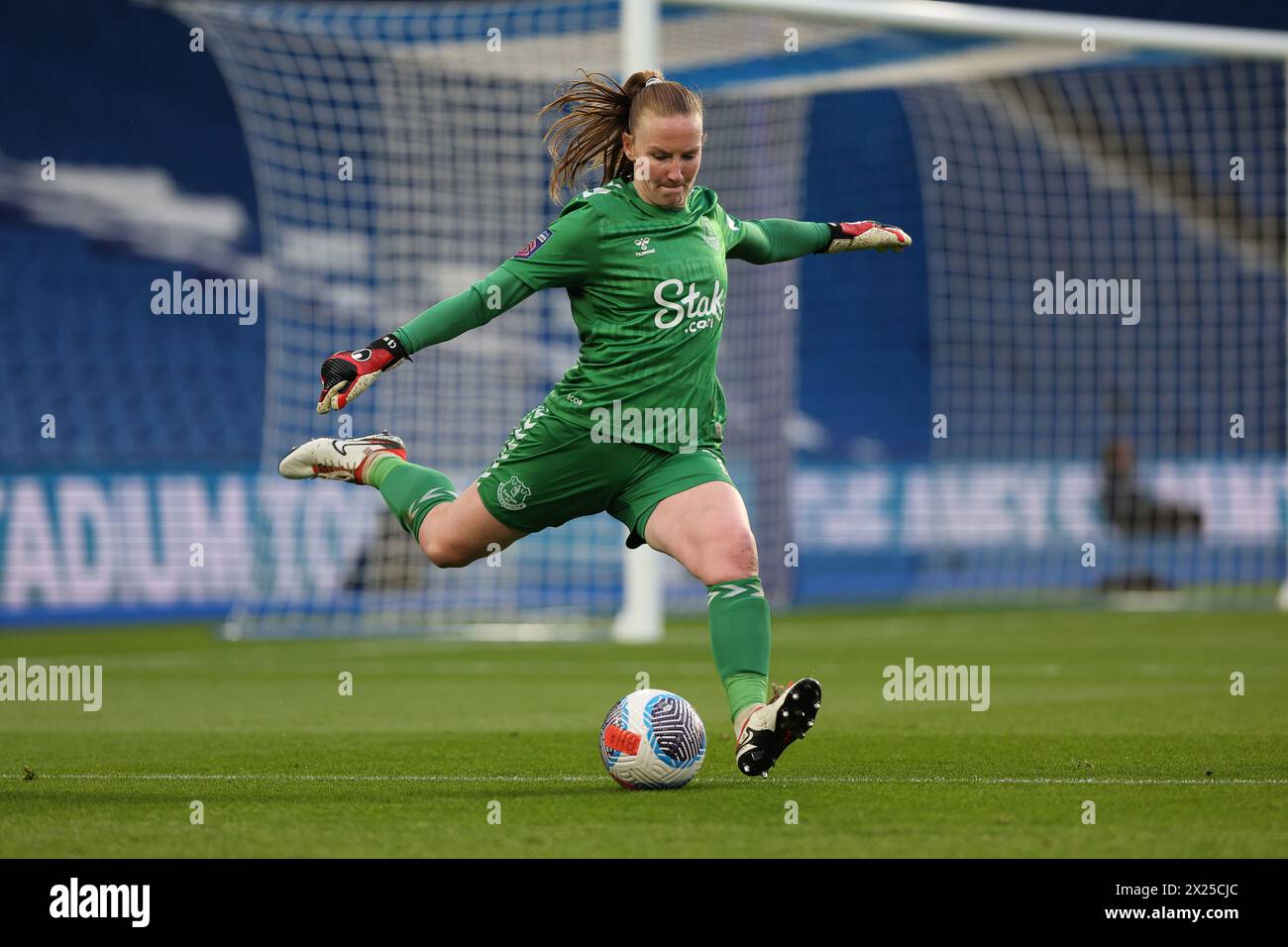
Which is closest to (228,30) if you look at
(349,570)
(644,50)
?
(644,50)

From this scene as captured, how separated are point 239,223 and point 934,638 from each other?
11345 millimetres

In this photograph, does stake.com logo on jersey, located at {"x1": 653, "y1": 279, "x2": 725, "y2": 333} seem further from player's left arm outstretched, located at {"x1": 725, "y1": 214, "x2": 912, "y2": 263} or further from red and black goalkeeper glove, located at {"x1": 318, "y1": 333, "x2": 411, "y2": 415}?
red and black goalkeeper glove, located at {"x1": 318, "y1": 333, "x2": 411, "y2": 415}

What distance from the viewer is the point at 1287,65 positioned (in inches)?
648

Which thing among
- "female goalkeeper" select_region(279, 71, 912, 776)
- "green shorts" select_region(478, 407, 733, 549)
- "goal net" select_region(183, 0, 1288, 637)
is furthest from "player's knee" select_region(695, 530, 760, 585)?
"goal net" select_region(183, 0, 1288, 637)

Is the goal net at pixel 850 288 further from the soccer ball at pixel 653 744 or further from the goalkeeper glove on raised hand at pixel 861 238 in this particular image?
the soccer ball at pixel 653 744

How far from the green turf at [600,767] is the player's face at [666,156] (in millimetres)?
1805

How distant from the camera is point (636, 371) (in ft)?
17.5

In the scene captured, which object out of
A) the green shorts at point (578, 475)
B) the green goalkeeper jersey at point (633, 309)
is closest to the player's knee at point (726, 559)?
the green shorts at point (578, 475)

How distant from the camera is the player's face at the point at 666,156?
523 centimetres

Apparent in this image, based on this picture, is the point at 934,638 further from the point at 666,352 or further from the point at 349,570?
the point at 666,352

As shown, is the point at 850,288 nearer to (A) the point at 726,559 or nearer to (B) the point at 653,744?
(A) the point at 726,559

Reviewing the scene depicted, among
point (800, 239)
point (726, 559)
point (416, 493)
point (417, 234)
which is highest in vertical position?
point (417, 234)

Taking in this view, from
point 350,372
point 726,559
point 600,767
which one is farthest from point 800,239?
point 600,767

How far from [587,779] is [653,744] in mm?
473
